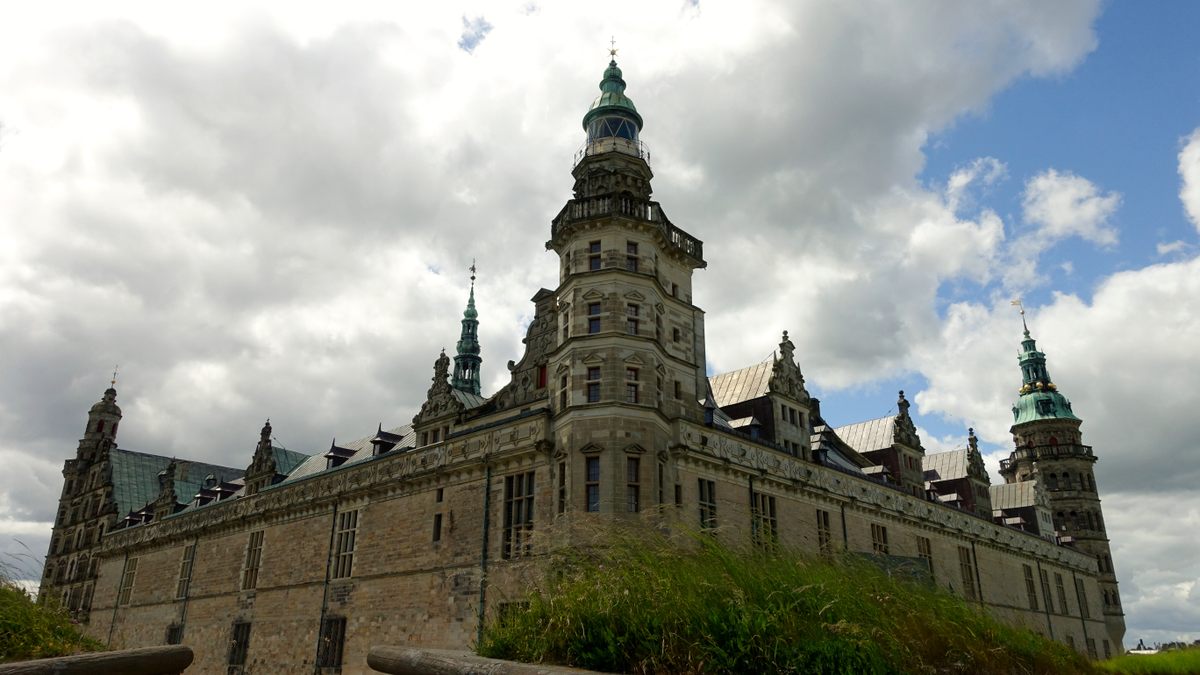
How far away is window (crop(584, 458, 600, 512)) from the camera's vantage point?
24.9 meters

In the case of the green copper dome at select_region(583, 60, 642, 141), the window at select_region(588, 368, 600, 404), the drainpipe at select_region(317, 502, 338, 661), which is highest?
the green copper dome at select_region(583, 60, 642, 141)

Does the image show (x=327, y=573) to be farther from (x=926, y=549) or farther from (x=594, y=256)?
(x=926, y=549)

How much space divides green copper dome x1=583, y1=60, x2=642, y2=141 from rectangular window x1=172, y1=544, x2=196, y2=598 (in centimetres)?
3414

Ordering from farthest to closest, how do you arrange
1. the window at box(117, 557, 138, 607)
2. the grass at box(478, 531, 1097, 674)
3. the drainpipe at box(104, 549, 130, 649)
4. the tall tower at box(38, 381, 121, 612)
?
the tall tower at box(38, 381, 121, 612), the window at box(117, 557, 138, 607), the drainpipe at box(104, 549, 130, 649), the grass at box(478, 531, 1097, 674)

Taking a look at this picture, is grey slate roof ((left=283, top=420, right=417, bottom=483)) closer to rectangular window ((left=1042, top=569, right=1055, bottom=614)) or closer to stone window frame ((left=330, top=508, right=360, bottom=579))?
stone window frame ((left=330, top=508, right=360, bottom=579))

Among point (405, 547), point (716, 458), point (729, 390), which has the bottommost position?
point (405, 547)

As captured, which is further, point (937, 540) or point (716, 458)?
point (937, 540)

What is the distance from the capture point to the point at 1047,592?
5047cm

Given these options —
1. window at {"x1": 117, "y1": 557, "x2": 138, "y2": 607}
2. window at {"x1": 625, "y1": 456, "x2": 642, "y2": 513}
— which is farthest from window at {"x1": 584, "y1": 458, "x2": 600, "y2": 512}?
window at {"x1": 117, "y1": 557, "x2": 138, "y2": 607}

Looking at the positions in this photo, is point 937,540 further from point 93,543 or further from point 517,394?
point 93,543

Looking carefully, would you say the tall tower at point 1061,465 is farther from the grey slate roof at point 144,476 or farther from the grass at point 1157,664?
the grey slate roof at point 144,476

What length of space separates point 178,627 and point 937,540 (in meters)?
41.6

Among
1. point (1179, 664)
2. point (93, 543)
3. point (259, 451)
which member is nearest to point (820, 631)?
point (1179, 664)

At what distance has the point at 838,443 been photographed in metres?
42.8
